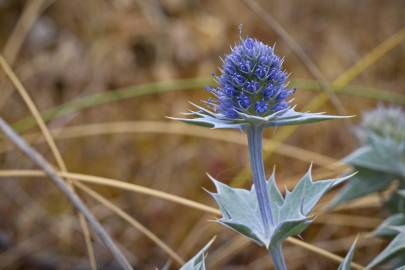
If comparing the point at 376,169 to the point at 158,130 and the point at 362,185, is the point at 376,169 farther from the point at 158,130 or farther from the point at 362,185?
the point at 158,130

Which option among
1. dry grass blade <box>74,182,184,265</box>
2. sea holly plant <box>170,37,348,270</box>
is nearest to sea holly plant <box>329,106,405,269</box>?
dry grass blade <box>74,182,184,265</box>

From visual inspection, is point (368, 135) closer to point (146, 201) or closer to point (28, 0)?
point (146, 201)

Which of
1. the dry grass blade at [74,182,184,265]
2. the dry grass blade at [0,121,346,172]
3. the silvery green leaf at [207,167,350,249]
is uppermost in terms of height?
the dry grass blade at [0,121,346,172]

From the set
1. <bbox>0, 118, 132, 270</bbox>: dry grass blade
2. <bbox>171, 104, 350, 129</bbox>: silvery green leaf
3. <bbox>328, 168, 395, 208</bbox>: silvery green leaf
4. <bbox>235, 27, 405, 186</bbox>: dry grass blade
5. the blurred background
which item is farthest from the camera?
<bbox>235, 27, 405, 186</bbox>: dry grass blade

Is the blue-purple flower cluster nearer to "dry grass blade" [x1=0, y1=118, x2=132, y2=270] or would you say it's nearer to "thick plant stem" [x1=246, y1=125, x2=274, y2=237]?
"thick plant stem" [x1=246, y1=125, x2=274, y2=237]

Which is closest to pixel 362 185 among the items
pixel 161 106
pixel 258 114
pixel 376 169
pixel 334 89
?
pixel 376 169

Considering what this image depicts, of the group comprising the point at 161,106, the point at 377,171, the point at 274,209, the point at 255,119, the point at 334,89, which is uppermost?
the point at 334,89

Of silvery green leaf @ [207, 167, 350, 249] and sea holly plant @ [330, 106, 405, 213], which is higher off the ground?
sea holly plant @ [330, 106, 405, 213]

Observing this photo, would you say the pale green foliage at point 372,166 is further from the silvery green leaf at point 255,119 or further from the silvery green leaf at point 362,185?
the silvery green leaf at point 255,119
